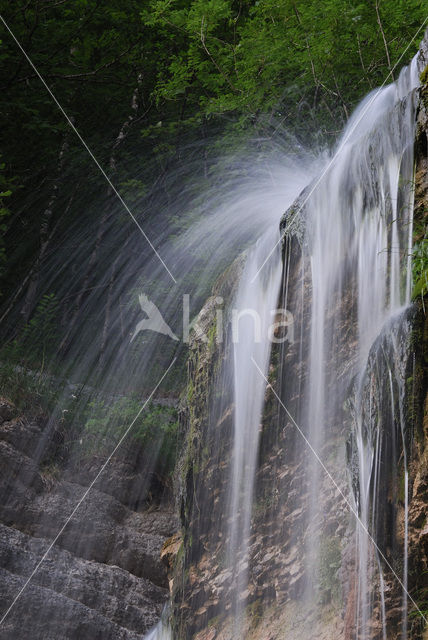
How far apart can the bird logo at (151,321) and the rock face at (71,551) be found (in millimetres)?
3010

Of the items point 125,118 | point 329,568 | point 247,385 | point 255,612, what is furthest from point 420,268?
point 125,118

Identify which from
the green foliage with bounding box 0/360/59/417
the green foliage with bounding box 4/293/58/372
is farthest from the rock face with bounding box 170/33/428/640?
the green foliage with bounding box 4/293/58/372

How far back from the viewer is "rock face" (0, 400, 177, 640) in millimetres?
6395

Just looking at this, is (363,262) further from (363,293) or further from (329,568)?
(329,568)

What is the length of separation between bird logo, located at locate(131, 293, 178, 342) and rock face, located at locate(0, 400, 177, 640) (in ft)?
9.87

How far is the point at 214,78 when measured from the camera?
961cm

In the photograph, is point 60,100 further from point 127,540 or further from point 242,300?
point 127,540

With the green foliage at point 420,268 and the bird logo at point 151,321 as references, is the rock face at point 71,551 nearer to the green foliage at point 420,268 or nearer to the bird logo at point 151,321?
the bird logo at point 151,321

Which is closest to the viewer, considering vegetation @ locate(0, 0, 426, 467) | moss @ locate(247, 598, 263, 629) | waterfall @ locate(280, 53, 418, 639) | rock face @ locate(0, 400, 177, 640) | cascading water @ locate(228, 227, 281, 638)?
waterfall @ locate(280, 53, 418, 639)

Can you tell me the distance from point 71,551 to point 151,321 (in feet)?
15.6

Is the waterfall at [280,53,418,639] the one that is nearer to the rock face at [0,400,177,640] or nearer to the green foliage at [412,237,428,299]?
the green foliage at [412,237,428,299]

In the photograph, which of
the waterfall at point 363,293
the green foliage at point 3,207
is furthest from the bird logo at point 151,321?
the waterfall at point 363,293

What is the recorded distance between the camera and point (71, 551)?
7.12 metres

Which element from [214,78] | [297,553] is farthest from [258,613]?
[214,78]
